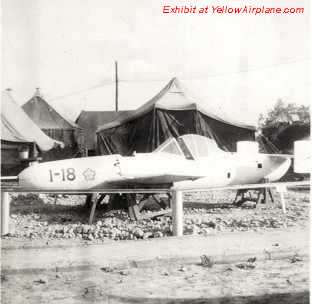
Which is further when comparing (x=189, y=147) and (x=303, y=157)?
(x=189, y=147)

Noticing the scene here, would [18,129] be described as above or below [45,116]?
below

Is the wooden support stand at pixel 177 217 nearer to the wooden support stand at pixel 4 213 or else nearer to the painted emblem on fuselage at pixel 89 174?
the painted emblem on fuselage at pixel 89 174

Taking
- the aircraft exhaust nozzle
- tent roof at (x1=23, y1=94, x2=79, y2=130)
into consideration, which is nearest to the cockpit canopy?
the aircraft exhaust nozzle

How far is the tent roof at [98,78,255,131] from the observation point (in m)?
12.7

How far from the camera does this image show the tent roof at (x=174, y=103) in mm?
Result: 12664

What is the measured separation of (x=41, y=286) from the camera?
3.90 meters

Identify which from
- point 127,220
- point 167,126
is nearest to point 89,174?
point 127,220

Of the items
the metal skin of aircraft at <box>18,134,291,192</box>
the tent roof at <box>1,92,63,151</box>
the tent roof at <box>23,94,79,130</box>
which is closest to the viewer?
the metal skin of aircraft at <box>18,134,291,192</box>

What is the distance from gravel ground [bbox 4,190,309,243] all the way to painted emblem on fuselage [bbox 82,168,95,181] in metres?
0.75

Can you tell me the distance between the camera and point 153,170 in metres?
7.58

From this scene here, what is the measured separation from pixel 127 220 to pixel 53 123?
19.1 meters

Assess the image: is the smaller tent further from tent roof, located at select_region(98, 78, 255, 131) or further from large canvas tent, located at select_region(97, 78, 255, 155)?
tent roof, located at select_region(98, 78, 255, 131)

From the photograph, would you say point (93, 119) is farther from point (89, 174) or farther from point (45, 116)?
point (89, 174)

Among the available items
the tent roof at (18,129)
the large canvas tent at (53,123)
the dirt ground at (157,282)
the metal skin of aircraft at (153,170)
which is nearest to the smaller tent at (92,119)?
the large canvas tent at (53,123)
